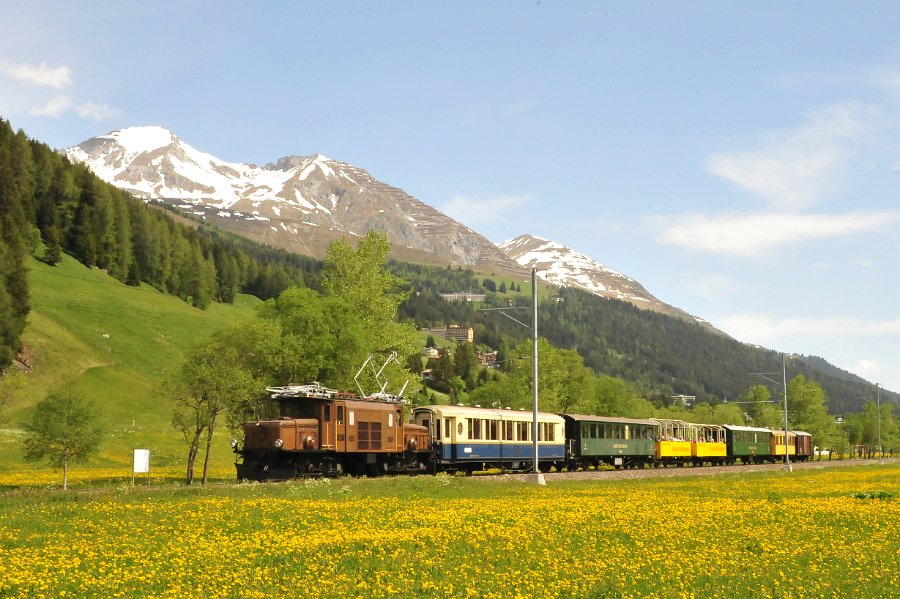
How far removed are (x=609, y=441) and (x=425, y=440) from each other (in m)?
22.9

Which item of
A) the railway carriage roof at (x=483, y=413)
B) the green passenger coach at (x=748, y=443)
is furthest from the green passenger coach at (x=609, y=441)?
the green passenger coach at (x=748, y=443)

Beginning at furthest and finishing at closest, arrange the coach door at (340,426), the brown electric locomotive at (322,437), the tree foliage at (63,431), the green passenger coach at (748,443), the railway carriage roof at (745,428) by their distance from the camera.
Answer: the railway carriage roof at (745,428) < the green passenger coach at (748,443) < the tree foliage at (63,431) < the coach door at (340,426) < the brown electric locomotive at (322,437)

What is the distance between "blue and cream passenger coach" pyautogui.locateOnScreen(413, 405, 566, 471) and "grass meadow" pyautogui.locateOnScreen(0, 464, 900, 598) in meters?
21.4

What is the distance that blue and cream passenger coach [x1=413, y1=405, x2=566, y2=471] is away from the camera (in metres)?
52.1

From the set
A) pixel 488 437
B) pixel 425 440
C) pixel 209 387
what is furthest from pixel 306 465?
pixel 488 437

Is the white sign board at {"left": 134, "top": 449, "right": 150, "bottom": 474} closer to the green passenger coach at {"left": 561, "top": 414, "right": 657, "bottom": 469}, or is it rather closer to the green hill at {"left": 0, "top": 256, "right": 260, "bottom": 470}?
the green hill at {"left": 0, "top": 256, "right": 260, "bottom": 470}

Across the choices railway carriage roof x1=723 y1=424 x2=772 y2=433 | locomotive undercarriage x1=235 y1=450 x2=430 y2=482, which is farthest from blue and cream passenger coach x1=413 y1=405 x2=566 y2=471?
railway carriage roof x1=723 y1=424 x2=772 y2=433

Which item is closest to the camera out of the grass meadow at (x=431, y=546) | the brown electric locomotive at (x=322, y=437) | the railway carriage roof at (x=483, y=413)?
the grass meadow at (x=431, y=546)

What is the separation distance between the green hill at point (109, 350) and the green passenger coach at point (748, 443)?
1940 inches

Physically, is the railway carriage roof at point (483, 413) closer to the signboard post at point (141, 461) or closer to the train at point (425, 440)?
the train at point (425, 440)

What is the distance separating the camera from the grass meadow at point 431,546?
1445 centimetres

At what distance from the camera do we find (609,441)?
226 feet

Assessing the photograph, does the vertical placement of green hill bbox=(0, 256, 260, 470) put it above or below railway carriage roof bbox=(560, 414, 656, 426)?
above

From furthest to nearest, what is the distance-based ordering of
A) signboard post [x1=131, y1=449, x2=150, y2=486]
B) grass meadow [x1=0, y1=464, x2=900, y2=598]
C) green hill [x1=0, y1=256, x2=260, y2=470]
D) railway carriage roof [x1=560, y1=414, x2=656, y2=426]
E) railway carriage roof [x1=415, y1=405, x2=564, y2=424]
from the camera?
green hill [x1=0, y1=256, x2=260, y2=470] < railway carriage roof [x1=560, y1=414, x2=656, y2=426] < railway carriage roof [x1=415, y1=405, x2=564, y2=424] < signboard post [x1=131, y1=449, x2=150, y2=486] < grass meadow [x1=0, y1=464, x2=900, y2=598]
